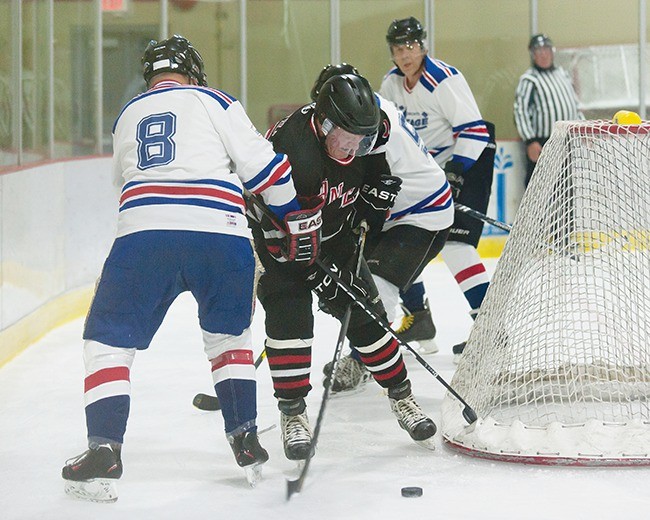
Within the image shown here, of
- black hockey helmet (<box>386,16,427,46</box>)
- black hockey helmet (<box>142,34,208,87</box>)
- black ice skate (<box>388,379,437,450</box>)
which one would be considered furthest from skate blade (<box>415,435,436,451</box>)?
black hockey helmet (<box>386,16,427,46</box>)

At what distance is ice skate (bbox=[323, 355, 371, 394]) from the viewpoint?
383cm

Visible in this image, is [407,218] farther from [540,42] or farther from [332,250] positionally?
[540,42]

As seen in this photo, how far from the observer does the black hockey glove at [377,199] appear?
3.22 m

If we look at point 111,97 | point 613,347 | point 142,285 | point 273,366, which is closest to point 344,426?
point 273,366

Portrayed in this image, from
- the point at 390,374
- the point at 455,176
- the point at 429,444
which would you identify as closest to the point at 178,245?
the point at 390,374

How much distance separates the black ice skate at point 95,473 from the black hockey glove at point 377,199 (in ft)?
3.29

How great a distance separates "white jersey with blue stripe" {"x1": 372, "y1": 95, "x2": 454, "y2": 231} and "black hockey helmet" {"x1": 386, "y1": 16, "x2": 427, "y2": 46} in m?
0.87

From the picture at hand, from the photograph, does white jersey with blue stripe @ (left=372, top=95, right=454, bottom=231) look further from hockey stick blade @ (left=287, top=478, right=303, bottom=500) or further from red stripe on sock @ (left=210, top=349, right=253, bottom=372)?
hockey stick blade @ (left=287, top=478, right=303, bottom=500)

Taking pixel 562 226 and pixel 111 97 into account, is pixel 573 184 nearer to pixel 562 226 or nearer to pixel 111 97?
pixel 562 226

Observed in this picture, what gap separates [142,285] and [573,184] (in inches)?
49.9

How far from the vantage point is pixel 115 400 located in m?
2.62

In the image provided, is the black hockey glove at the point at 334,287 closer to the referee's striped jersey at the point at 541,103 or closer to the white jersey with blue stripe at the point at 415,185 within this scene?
the white jersey with blue stripe at the point at 415,185

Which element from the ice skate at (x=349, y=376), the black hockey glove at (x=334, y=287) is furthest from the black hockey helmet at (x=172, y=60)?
the ice skate at (x=349, y=376)

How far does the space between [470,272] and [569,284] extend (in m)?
1.10
